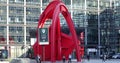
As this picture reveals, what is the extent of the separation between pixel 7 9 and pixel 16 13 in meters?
2.58

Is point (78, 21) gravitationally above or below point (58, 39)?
above

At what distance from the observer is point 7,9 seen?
88.9 m

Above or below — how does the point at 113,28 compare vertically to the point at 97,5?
below

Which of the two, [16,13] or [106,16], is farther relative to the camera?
[106,16]

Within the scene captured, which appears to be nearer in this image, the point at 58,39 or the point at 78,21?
the point at 58,39

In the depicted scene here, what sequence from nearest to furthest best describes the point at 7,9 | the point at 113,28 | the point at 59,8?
the point at 59,8, the point at 7,9, the point at 113,28

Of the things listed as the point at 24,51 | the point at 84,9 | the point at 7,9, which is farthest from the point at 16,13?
the point at 84,9

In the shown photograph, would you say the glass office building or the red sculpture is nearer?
the red sculpture

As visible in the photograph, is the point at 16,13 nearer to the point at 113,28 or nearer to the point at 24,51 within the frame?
the point at 24,51

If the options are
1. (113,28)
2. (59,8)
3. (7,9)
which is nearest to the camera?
(59,8)

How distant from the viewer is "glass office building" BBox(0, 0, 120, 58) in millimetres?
88938

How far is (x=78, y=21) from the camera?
9662 cm

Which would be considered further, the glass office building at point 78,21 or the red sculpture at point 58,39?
the glass office building at point 78,21

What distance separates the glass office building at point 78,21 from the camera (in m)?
88.9
